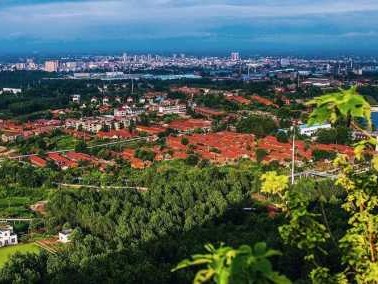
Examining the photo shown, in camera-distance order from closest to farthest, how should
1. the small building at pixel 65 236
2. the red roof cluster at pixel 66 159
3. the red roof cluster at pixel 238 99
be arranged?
1. the small building at pixel 65 236
2. the red roof cluster at pixel 66 159
3. the red roof cluster at pixel 238 99

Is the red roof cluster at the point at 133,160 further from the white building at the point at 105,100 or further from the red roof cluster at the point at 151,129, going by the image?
the white building at the point at 105,100

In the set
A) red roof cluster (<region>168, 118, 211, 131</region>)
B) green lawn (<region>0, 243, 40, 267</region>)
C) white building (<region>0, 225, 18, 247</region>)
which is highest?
red roof cluster (<region>168, 118, 211, 131</region>)

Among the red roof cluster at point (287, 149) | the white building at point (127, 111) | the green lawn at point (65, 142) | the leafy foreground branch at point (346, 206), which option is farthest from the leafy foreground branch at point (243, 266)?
the white building at point (127, 111)

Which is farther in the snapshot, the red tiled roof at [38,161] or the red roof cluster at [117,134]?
the red roof cluster at [117,134]

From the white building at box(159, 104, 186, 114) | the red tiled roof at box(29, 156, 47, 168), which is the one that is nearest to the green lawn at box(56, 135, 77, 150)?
the red tiled roof at box(29, 156, 47, 168)

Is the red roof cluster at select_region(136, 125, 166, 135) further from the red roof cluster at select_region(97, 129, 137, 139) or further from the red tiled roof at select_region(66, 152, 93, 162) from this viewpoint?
the red tiled roof at select_region(66, 152, 93, 162)

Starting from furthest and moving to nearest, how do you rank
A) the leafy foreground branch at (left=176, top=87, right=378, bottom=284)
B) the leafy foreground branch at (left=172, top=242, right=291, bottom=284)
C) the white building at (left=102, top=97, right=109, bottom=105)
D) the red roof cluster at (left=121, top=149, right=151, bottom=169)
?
the white building at (left=102, top=97, right=109, bottom=105) → the red roof cluster at (left=121, top=149, right=151, bottom=169) → the leafy foreground branch at (left=176, top=87, right=378, bottom=284) → the leafy foreground branch at (left=172, top=242, right=291, bottom=284)

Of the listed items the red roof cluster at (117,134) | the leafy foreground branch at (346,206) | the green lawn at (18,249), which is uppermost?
the leafy foreground branch at (346,206)

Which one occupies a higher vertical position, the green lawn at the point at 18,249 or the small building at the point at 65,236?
the small building at the point at 65,236

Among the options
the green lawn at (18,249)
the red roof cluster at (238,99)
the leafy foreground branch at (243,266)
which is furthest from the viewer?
Answer: the red roof cluster at (238,99)
